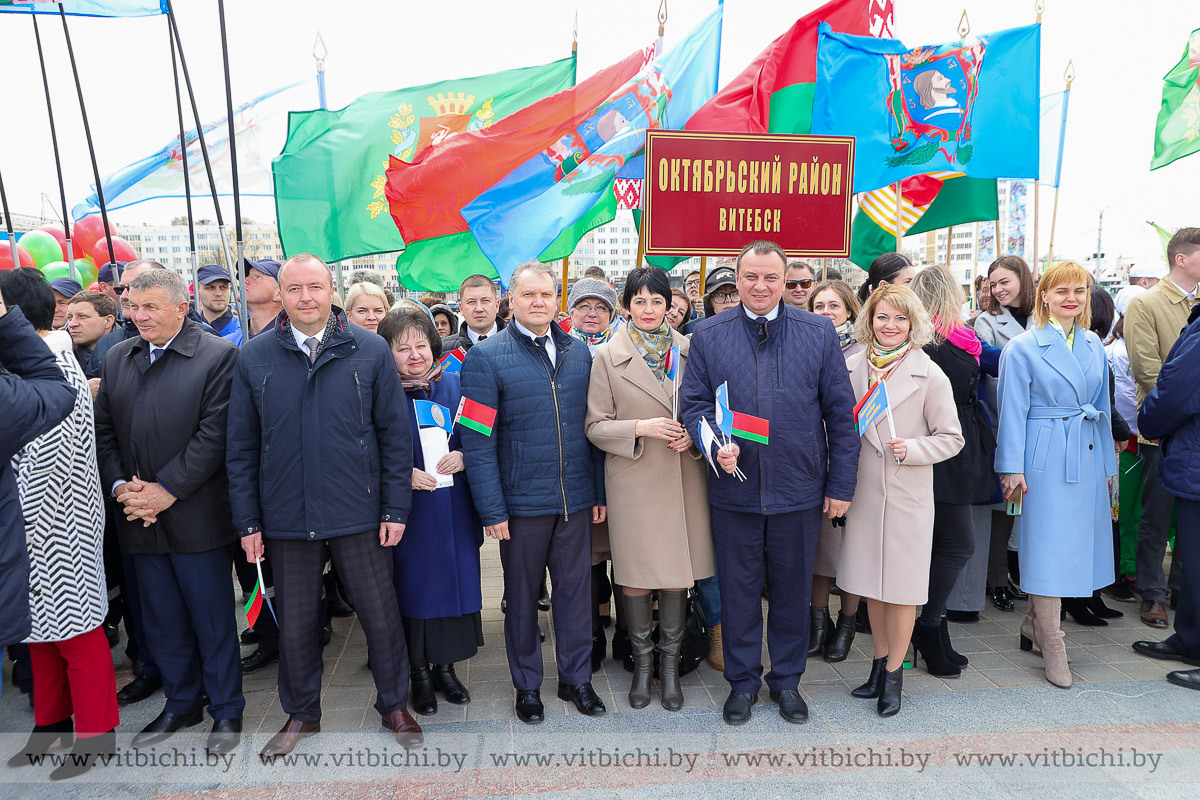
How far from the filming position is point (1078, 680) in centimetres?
383

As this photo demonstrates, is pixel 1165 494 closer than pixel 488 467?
No

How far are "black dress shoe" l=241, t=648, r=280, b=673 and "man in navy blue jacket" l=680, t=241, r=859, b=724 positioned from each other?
2660 mm

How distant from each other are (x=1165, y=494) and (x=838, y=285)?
2539 mm

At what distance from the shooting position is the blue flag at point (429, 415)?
11.6 feet

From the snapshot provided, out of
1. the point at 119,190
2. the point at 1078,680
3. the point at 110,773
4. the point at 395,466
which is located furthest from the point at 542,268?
the point at 119,190

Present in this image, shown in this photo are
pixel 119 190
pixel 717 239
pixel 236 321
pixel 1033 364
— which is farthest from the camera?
pixel 119 190

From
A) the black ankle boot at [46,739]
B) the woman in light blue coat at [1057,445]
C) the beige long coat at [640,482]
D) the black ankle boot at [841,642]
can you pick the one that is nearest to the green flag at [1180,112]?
the woman in light blue coat at [1057,445]

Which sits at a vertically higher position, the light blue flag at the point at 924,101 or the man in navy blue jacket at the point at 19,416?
the light blue flag at the point at 924,101

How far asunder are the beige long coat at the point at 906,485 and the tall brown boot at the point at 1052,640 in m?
0.89

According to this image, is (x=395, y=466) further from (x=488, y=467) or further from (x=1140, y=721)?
(x=1140, y=721)

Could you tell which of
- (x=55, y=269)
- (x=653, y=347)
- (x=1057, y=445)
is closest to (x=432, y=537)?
(x=653, y=347)

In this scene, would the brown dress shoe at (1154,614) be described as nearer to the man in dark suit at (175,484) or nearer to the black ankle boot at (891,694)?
the black ankle boot at (891,694)

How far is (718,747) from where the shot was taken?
324cm

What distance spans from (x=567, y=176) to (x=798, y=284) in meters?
2.17
